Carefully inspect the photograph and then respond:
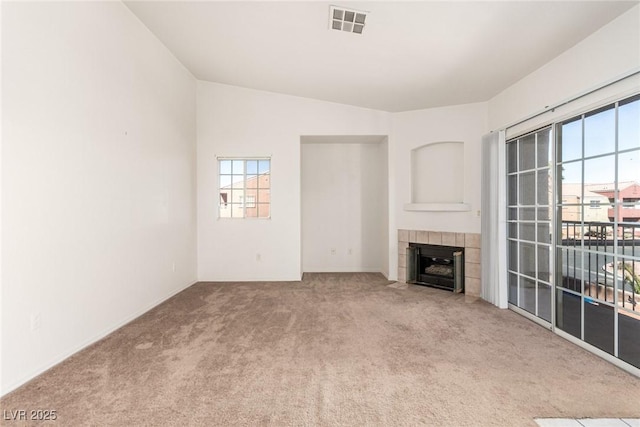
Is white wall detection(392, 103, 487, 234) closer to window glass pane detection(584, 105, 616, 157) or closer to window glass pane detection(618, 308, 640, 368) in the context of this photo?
window glass pane detection(584, 105, 616, 157)

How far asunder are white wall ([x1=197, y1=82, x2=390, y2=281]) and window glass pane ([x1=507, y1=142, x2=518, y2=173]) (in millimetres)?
Result: 1873

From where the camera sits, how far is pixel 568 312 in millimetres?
2865

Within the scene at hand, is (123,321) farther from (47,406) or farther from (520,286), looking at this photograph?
(520,286)

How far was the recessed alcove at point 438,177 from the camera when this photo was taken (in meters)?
4.51

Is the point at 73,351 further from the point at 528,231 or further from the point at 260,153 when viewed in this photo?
the point at 528,231

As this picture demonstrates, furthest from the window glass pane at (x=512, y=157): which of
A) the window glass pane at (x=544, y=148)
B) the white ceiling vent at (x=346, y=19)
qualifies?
the white ceiling vent at (x=346, y=19)

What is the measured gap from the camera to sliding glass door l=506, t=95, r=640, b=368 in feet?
7.45

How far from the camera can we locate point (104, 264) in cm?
283

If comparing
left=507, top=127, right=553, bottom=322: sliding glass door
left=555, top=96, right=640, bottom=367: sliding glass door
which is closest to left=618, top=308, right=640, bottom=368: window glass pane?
left=555, top=96, right=640, bottom=367: sliding glass door

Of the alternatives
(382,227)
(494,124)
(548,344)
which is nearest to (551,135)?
(494,124)

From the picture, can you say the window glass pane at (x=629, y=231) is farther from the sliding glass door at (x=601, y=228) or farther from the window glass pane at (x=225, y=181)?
the window glass pane at (x=225, y=181)

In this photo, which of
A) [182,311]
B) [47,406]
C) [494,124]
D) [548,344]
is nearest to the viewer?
[47,406]

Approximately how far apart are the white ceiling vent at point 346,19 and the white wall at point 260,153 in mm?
2074

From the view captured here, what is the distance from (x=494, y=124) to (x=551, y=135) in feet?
3.54
